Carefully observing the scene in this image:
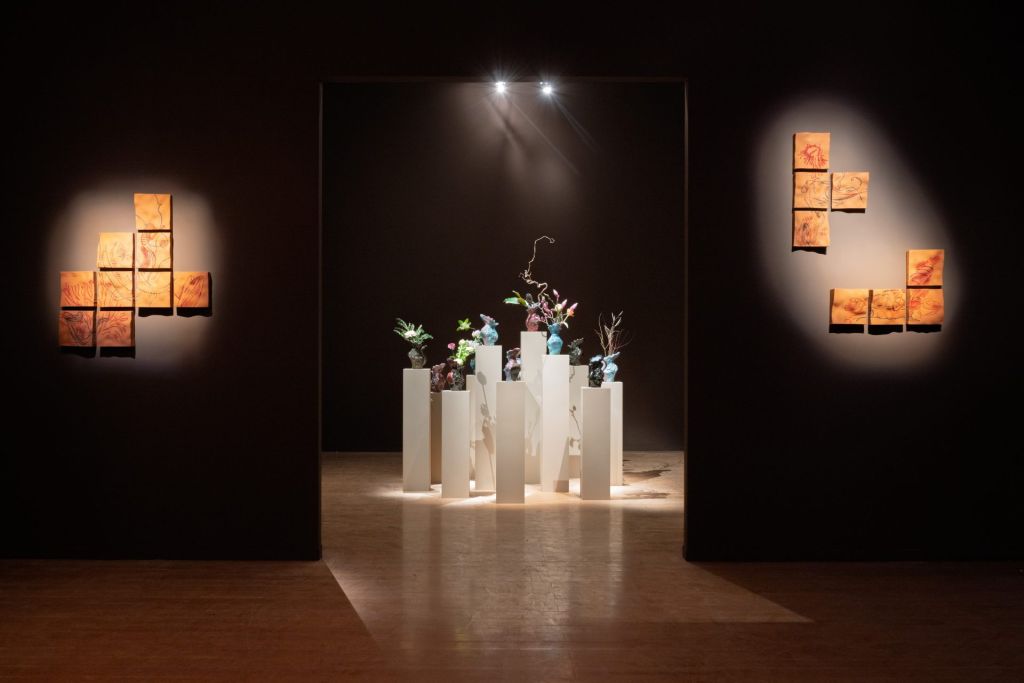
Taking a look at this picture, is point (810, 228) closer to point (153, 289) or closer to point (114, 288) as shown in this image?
point (153, 289)

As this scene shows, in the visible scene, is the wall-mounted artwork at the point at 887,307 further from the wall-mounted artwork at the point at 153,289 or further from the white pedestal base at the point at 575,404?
the wall-mounted artwork at the point at 153,289

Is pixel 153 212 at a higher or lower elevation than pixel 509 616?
higher

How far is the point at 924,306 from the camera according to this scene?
563cm

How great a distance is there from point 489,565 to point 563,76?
2.72 metres

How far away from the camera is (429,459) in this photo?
8.02 meters

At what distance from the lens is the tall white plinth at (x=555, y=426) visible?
7.89m

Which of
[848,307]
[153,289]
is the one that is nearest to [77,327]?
[153,289]

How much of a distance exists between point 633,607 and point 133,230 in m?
3.38

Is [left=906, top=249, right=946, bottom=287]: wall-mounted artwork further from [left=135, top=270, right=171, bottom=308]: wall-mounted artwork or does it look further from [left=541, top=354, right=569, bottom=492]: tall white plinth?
[left=135, top=270, right=171, bottom=308]: wall-mounted artwork

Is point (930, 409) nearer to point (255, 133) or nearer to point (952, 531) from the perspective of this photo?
point (952, 531)

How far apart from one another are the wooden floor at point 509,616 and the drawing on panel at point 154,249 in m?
1.65

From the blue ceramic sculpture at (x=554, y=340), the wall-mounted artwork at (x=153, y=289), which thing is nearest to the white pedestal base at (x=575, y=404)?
the blue ceramic sculpture at (x=554, y=340)

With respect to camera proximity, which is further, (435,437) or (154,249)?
(435,437)

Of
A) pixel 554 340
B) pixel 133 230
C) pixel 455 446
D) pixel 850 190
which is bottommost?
pixel 455 446
